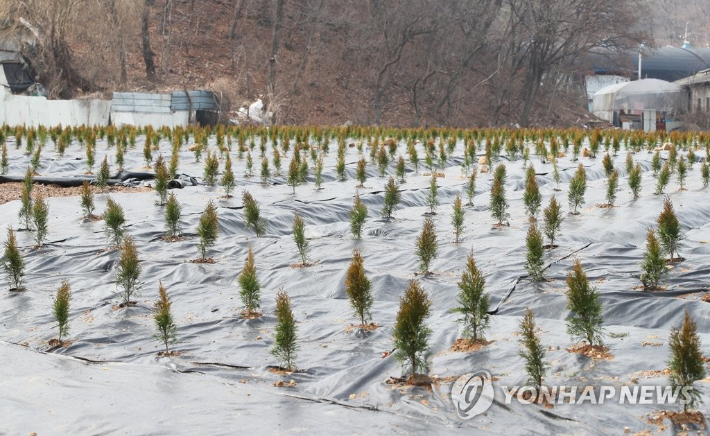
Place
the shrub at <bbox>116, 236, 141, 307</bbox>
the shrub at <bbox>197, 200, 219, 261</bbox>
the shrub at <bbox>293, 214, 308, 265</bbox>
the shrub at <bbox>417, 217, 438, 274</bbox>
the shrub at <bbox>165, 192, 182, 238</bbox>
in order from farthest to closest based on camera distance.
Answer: the shrub at <bbox>165, 192, 182, 238</bbox>, the shrub at <bbox>197, 200, 219, 261</bbox>, the shrub at <bbox>293, 214, 308, 265</bbox>, the shrub at <bbox>417, 217, 438, 274</bbox>, the shrub at <bbox>116, 236, 141, 307</bbox>

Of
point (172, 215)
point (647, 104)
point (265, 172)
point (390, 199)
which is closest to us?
point (172, 215)

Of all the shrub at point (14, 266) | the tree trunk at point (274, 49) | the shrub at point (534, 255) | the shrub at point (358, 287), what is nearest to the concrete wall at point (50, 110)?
the tree trunk at point (274, 49)

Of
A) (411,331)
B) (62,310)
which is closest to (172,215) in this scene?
(62,310)

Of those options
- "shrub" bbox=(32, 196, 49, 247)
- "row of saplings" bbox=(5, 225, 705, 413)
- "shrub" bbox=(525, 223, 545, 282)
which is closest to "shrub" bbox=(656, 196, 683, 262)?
"shrub" bbox=(525, 223, 545, 282)

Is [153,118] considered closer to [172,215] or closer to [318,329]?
[172,215]

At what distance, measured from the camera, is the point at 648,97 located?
4266 centimetres

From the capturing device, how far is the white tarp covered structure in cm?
4222

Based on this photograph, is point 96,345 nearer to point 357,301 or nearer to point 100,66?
point 357,301

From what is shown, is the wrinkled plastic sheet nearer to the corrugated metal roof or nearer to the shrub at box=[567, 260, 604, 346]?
the shrub at box=[567, 260, 604, 346]

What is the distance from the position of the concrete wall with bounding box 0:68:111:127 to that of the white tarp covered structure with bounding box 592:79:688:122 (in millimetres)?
Result: 26506

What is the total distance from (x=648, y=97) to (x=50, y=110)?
28.4m

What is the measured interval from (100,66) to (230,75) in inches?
299

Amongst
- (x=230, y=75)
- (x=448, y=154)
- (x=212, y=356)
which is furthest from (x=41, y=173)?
(x=230, y=75)

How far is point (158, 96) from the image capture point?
28.7m
